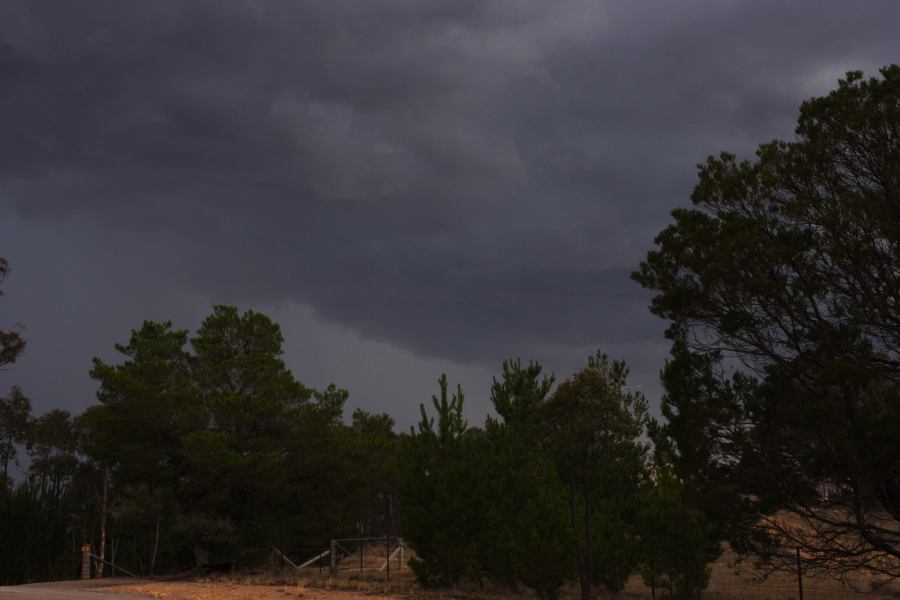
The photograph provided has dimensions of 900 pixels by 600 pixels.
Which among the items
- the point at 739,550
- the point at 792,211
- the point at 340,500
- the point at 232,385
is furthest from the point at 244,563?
the point at 792,211

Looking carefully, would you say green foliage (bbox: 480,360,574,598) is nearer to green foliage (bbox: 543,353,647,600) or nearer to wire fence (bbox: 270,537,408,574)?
green foliage (bbox: 543,353,647,600)

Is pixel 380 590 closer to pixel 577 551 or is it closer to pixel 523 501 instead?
pixel 523 501

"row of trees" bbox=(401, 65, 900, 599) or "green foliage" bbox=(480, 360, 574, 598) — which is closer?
"row of trees" bbox=(401, 65, 900, 599)

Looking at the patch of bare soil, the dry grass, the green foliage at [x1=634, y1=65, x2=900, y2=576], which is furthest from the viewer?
the dry grass

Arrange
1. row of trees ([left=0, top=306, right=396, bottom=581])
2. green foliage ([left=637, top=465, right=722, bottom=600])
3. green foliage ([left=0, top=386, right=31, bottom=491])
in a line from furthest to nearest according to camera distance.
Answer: green foliage ([left=0, top=386, right=31, bottom=491]), row of trees ([left=0, top=306, right=396, bottom=581]), green foliage ([left=637, top=465, right=722, bottom=600])

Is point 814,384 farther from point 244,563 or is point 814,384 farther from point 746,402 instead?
point 244,563

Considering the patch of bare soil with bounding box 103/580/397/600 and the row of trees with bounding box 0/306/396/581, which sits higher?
the row of trees with bounding box 0/306/396/581

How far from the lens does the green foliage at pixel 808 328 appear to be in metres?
14.2

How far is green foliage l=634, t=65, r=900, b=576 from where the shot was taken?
14188 mm

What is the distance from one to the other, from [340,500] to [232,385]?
7.27 metres

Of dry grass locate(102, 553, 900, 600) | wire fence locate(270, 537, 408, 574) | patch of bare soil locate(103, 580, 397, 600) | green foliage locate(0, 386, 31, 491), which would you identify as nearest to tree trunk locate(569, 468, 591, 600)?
dry grass locate(102, 553, 900, 600)

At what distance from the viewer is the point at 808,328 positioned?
1514 cm

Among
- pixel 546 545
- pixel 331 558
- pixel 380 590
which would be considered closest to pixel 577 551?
pixel 546 545

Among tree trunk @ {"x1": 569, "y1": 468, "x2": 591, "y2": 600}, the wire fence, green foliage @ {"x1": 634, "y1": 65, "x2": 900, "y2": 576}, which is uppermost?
green foliage @ {"x1": 634, "y1": 65, "x2": 900, "y2": 576}
